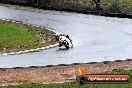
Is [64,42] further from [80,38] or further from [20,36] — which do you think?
[20,36]

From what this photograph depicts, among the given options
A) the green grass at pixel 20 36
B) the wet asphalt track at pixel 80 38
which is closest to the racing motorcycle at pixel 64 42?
the wet asphalt track at pixel 80 38

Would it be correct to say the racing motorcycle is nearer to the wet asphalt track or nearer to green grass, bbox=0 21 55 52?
the wet asphalt track

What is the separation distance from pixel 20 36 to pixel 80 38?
453 centimetres

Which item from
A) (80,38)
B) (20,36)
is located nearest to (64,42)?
(80,38)

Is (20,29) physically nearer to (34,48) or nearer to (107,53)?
(34,48)

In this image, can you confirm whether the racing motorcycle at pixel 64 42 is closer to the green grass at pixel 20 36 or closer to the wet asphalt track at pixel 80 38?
the wet asphalt track at pixel 80 38

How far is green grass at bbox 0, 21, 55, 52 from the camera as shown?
28531mm

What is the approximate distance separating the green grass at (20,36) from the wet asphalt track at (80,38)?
1833 mm

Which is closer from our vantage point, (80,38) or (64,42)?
(64,42)

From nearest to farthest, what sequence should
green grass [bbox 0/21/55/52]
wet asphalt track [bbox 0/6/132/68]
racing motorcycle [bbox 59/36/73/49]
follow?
wet asphalt track [bbox 0/6/132/68]
racing motorcycle [bbox 59/36/73/49]
green grass [bbox 0/21/55/52]

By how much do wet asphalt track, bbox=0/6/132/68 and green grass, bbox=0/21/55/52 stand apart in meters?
1.83

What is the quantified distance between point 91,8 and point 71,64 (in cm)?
2402

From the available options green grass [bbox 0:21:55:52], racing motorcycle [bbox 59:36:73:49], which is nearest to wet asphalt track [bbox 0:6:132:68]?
racing motorcycle [bbox 59:36:73:49]

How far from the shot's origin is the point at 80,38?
3191 cm
